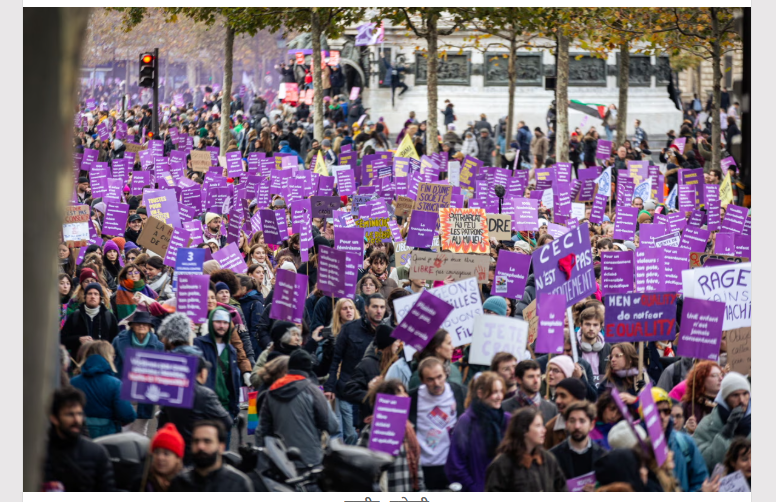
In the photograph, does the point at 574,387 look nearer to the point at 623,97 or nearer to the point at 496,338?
the point at 496,338

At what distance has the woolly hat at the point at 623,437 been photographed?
555cm

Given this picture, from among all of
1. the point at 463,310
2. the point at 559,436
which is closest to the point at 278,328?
the point at 463,310

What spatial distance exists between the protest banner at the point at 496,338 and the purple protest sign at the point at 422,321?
0.73 ft

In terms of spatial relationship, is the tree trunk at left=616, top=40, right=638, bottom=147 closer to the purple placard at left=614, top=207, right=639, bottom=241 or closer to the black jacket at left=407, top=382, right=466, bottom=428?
the purple placard at left=614, top=207, right=639, bottom=241

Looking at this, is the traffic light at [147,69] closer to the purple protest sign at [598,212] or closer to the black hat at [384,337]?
the purple protest sign at [598,212]

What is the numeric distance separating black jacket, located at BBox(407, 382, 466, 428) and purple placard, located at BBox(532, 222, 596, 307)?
7.06ft

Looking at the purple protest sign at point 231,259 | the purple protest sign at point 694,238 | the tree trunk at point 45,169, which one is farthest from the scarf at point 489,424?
the purple protest sign at point 694,238

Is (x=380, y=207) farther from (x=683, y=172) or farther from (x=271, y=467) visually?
(x=271, y=467)

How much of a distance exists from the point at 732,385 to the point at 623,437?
1.16m

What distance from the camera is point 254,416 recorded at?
851cm

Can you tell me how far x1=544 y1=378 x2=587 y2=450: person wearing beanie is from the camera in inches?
241

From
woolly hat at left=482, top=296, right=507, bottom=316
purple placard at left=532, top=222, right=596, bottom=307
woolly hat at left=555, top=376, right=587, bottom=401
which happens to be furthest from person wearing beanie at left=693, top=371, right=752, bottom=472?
woolly hat at left=482, top=296, right=507, bottom=316

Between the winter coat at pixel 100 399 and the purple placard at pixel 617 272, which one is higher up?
the purple placard at pixel 617 272

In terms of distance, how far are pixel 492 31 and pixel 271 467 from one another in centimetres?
2152
